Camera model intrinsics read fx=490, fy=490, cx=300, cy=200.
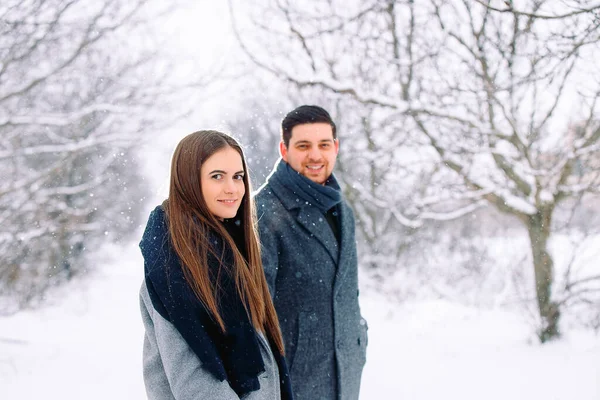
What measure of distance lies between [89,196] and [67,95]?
377 inches

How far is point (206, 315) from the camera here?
4.27 feet

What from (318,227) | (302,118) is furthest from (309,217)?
(302,118)

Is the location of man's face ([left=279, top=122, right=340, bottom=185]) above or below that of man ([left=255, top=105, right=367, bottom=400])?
above

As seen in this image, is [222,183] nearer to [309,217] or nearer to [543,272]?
[309,217]

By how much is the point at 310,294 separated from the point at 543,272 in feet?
12.5

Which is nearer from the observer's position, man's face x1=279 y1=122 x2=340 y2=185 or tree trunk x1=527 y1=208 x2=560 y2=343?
man's face x1=279 y1=122 x2=340 y2=185

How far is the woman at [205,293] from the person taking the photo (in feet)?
4.14

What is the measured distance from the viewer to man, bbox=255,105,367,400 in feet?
6.41

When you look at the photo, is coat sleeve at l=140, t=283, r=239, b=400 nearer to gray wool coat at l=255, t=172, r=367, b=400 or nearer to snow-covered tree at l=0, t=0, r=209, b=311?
gray wool coat at l=255, t=172, r=367, b=400

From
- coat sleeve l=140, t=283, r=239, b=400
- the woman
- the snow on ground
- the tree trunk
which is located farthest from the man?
the tree trunk

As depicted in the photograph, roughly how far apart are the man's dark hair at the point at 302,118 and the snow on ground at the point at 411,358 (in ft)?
9.86

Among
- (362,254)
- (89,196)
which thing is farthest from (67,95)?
(89,196)

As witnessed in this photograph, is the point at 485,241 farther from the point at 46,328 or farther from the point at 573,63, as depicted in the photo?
the point at 46,328

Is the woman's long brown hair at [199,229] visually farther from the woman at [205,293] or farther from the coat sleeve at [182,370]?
the coat sleeve at [182,370]
